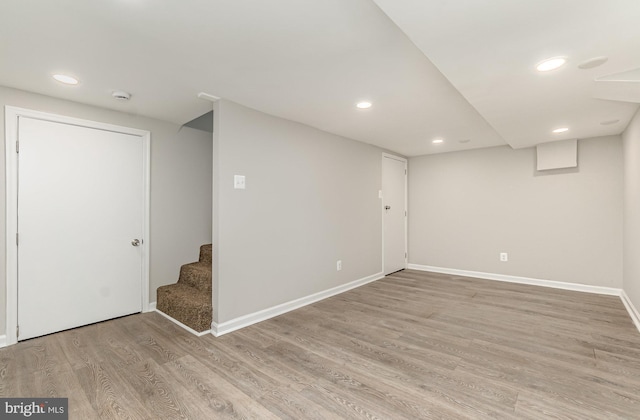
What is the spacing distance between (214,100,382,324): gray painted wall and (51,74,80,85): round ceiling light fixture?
3.67 feet

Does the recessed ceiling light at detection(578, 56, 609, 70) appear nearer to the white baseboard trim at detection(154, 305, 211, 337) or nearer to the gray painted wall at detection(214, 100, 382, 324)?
the gray painted wall at detection(214, 100, 382, 324)

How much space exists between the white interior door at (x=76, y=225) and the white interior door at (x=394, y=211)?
3.70 meters

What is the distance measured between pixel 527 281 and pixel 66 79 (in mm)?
6211

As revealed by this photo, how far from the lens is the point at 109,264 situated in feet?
10.4

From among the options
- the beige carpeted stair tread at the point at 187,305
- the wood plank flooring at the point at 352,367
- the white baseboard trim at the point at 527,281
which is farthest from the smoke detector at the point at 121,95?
the white baseboard trim at the point at 527,281

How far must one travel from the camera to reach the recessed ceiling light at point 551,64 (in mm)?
1901

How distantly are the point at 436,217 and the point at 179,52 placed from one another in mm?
4908

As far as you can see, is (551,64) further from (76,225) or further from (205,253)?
(76,225)

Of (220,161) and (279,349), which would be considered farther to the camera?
(220,161)

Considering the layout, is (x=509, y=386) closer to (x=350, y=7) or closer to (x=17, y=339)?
(x=350, y=7)

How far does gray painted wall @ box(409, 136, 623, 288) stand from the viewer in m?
4.09

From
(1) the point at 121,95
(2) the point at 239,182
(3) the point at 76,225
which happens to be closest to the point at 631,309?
(2) the point at 239,182

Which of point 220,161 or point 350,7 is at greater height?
point 350,7

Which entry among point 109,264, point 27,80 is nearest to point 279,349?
point 109,264
